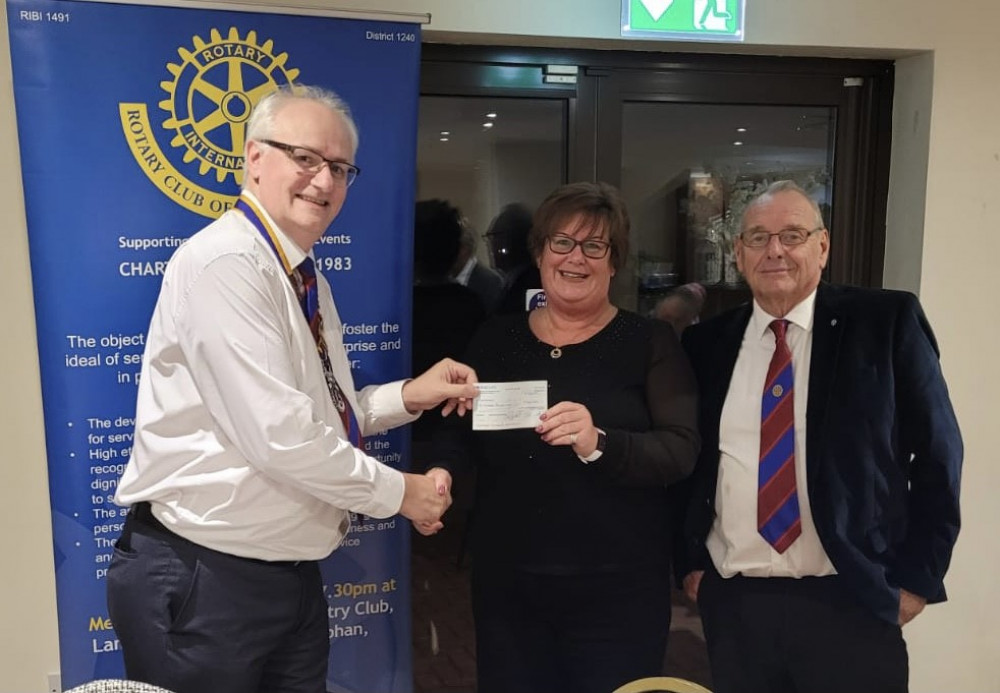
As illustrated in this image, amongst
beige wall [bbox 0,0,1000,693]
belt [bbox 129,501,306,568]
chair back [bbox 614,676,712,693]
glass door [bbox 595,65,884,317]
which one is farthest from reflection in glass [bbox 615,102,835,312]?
belt [bbox 129,501,306,568]

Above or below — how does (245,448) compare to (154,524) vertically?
above

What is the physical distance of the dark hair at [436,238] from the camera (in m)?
2.57

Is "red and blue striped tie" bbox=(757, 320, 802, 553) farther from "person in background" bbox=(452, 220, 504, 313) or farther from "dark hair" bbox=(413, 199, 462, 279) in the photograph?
"dark hair" bbox=(413, 199, 462, 279)

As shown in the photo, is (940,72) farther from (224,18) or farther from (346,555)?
(346,555)

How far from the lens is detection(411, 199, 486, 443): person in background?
257 centimetres

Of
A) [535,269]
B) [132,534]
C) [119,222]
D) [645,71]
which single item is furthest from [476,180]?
[132,534]

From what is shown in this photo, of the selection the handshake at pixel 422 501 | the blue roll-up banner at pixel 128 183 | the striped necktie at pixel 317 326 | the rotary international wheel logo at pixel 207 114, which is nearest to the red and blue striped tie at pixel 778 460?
the handshake at pixel 422 501

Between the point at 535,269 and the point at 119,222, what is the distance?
128 centimetres

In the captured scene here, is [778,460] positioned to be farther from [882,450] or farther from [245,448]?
[245,448]

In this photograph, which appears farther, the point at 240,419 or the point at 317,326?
the point at 317,326

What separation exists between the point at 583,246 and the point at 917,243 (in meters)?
1.44

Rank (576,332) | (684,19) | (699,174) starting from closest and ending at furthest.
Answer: (576,332)
(684,19)
(699,174)

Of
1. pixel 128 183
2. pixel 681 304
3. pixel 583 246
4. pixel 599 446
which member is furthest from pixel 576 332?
pixel 128 183

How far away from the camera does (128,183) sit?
206 cm
